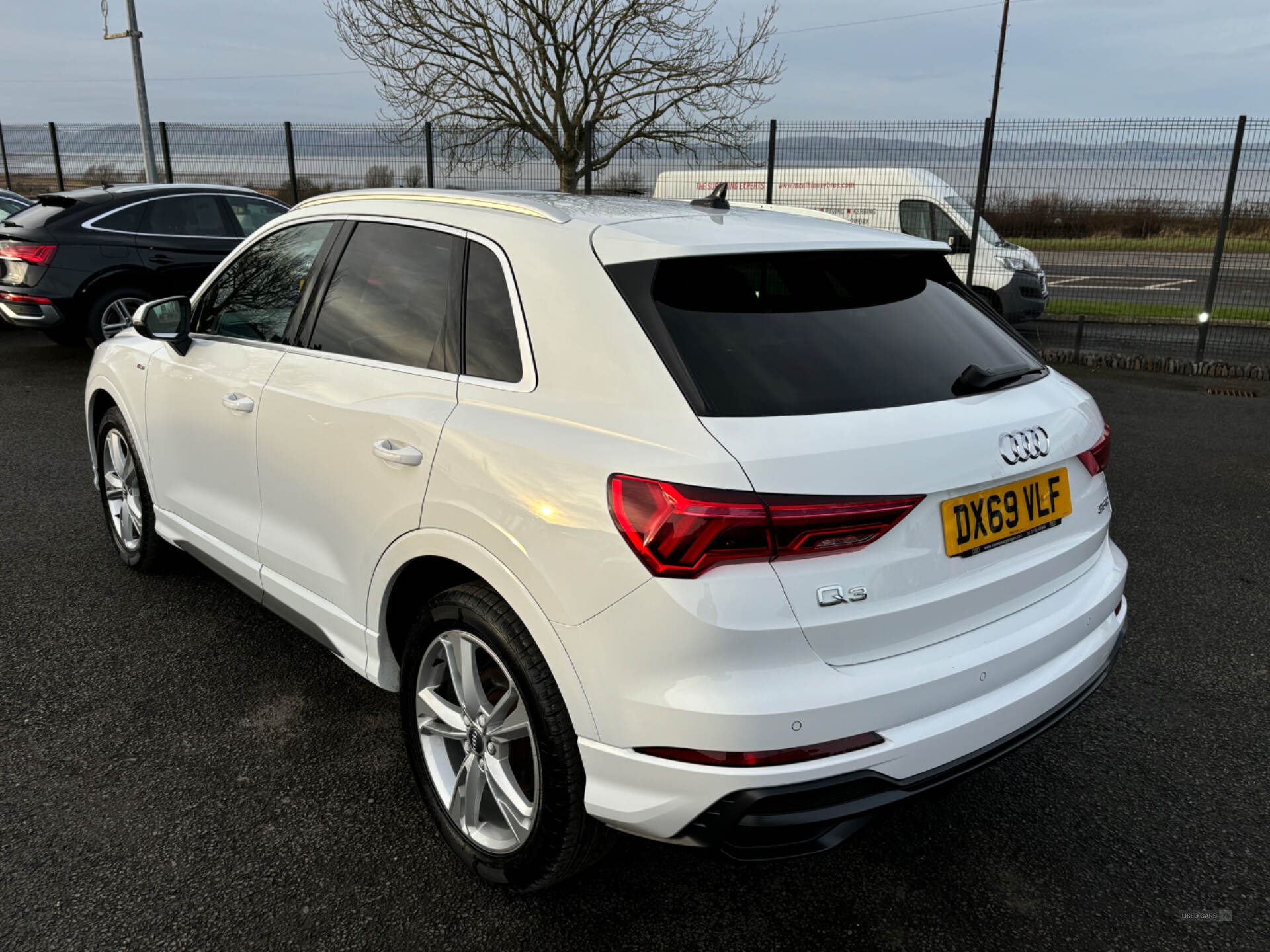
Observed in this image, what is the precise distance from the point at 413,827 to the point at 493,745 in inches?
20.1

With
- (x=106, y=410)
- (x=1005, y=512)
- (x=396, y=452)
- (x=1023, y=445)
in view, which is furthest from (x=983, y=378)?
(x=106, y=410)

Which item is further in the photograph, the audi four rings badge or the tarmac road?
the tarmac road

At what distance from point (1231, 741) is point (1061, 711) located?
4.22ft

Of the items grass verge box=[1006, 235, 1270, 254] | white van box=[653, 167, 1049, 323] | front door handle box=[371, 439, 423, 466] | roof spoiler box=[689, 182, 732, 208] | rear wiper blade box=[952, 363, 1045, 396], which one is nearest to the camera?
rear wiper blade box=[952, 363, 1045, 396]

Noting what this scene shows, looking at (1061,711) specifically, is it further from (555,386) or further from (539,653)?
(555,386)

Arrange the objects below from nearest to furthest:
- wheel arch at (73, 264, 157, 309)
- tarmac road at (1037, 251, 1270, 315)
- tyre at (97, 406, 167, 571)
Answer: tyre at (97, 406, 167, 571) → wheel arch at (73, 264, 157, 309) → tarmac road at (1037, 251, 1270, 315)

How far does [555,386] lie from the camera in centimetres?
211

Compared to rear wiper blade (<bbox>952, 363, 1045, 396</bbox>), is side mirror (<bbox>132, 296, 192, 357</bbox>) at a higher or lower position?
lower

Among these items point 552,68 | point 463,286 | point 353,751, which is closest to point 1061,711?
point 463,286

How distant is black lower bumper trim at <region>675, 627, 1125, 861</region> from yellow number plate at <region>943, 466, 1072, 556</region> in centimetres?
51

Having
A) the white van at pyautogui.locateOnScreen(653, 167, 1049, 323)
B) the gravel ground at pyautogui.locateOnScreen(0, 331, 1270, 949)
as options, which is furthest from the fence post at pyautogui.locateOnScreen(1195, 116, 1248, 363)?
the gravel ground at pyautogui.locateOnScreen(0, 331, 1270, 949)

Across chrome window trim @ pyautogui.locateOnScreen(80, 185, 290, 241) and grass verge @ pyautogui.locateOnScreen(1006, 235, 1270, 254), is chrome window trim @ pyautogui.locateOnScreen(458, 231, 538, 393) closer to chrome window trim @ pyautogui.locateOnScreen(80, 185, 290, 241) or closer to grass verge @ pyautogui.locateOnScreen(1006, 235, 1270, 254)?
chrome window trim @ pyautogui.locateOnScreen(80, 185, 290, 241)

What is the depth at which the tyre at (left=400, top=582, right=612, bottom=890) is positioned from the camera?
2045 millimetres

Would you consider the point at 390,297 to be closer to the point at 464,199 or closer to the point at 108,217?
the point at 464,199
